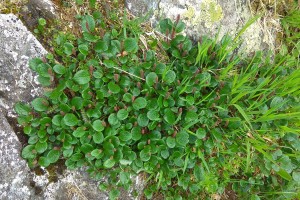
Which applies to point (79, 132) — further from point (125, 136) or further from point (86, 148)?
point (125, 136)

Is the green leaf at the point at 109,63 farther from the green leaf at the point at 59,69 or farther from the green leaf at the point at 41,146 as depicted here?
the green leaf at the point at 41,146

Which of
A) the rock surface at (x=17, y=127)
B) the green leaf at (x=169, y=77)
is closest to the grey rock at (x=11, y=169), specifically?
the rock surface at (x=17, y=127)

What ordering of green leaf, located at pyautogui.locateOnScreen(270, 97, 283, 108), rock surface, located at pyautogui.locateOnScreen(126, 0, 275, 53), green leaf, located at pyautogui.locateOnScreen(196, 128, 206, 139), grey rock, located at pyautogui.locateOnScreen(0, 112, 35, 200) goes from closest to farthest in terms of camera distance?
grey rock, located at pyautogui.locateOnScreen(0, 112, 35, 200) < green leaf, located at pyautogui.locateOnScreen(196, 128, 206, 139) < green leaf, located at pyautogui.locateOnScreen(270, 97, 283, 108) < rock surface, located at pyautogui.locateOnScreen(126, 0, 275, 53)

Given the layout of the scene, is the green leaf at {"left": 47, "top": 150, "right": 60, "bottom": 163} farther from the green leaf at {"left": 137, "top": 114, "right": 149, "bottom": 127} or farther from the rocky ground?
the green leaf at {"left": 137, "top": 114, "right": 149, "bottom": 127}

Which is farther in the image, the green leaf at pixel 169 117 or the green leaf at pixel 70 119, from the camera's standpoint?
the green leaf at pixel 169 117

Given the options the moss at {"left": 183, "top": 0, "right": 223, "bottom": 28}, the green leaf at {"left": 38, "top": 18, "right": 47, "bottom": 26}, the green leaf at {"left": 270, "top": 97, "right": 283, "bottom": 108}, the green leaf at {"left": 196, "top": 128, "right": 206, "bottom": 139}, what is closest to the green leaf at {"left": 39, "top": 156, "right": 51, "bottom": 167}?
the green leaf at {"left": 38, "top": 18, "right": 47, "bottom": 26}

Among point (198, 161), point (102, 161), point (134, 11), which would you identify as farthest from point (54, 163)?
point (134, 11)
